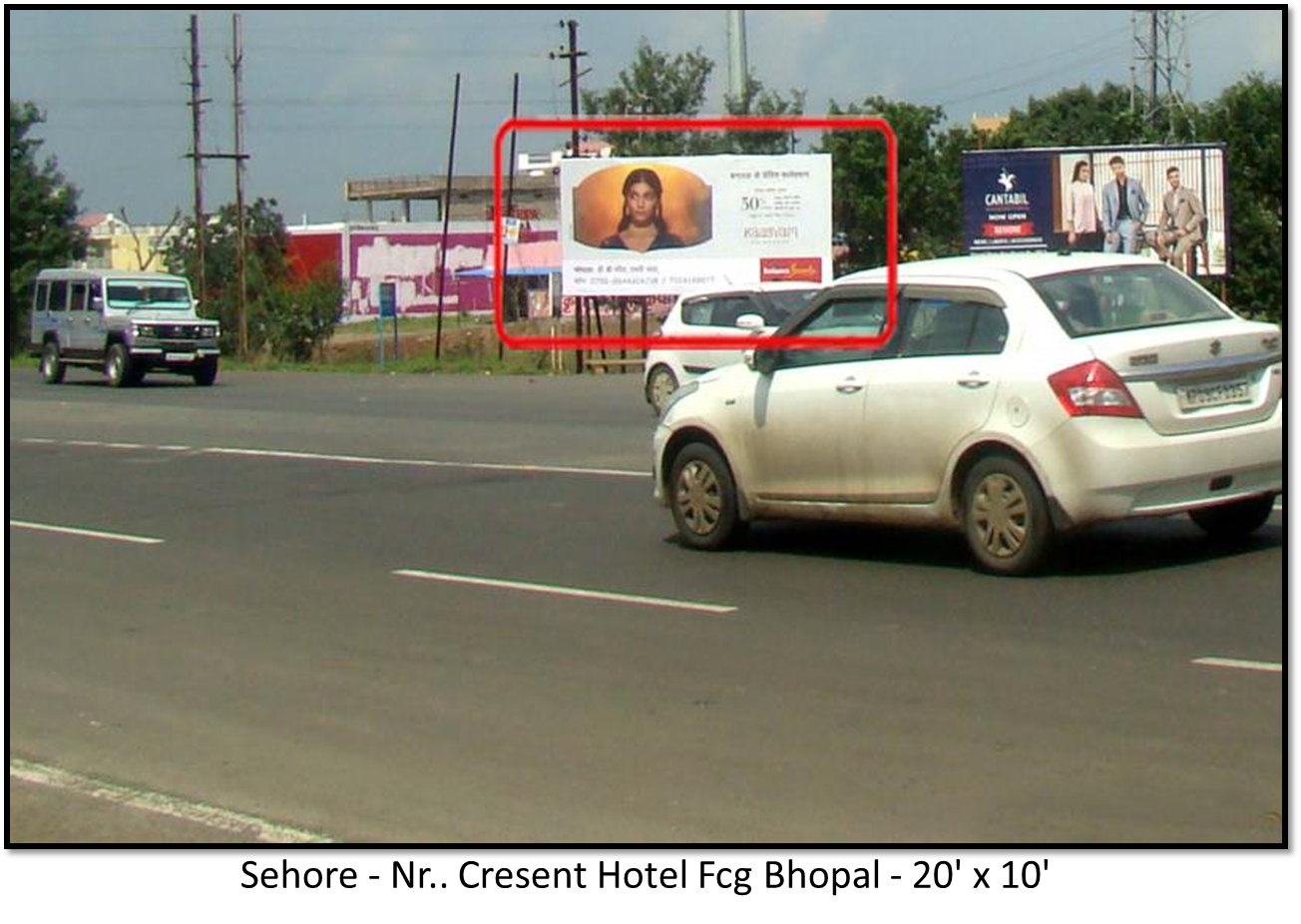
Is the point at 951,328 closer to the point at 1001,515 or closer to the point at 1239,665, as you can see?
the point at 1001,515

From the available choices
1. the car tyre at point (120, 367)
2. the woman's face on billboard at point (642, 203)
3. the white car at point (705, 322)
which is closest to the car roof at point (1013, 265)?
the woman's face on billboard at point (642, 203)

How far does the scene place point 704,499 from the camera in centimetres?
1173

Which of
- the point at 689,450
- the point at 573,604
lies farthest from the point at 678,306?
the point at 573,604

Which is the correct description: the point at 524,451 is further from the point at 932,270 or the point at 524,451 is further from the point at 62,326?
the point at 62,326

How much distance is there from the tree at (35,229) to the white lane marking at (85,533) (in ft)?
15.3

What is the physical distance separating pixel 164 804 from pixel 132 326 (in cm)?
3191

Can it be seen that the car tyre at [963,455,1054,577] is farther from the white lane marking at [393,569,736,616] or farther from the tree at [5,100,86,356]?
the tree at [5,100,86,356]

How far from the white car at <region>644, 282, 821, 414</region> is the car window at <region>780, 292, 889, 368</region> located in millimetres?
12214

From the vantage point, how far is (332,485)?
660 inches

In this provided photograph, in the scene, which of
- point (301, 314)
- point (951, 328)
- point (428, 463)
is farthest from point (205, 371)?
point (951, 328)

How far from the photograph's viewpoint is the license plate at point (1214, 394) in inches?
371

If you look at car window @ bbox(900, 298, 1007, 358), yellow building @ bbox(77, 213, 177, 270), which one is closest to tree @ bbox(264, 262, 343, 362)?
yellow building @ bbox(77, 213, 177, 270)

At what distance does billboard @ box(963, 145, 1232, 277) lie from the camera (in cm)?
3666

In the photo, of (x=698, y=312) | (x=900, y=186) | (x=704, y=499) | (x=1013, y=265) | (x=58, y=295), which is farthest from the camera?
(x=58, y=295)
